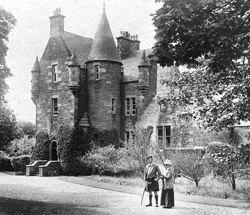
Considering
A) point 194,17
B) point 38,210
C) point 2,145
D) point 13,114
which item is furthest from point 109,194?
point 13,114

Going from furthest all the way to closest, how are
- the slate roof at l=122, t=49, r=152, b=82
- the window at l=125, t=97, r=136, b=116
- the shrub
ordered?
the slate roof at l=122, t=49, r=152, b=82
the window at l=125, t=97, r=136, b=116
the shrub

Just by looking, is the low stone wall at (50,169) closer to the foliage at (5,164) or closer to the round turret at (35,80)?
the round turret at (35,80)

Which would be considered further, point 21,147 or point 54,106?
point 21,147

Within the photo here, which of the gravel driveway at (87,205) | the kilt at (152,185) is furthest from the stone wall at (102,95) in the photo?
the kilt at (152,185)

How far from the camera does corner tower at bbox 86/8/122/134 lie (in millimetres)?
33969

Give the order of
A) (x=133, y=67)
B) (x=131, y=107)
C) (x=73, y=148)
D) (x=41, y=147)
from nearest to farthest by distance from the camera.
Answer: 1. (x=73, y=148)
2. (x=131, y=107)
3. (x=41, y=147)
4. (x=133, y=67)

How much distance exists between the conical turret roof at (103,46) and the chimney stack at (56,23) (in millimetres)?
3512

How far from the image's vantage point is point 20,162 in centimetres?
3791

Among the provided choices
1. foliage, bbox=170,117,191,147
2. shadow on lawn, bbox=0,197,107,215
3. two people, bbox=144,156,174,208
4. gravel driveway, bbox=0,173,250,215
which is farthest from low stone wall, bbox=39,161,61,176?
two people, bbox=144,156,174,208

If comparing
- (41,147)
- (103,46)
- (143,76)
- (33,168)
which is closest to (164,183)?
(143,76)

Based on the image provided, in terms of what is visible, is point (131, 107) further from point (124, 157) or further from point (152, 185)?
point (152, 185)

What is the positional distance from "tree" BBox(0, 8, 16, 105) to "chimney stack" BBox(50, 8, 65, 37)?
15887 millimetres

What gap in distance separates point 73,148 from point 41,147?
3.90 metres

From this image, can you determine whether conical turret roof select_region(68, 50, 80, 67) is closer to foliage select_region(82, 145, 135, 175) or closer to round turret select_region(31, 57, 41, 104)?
round turret select_region(31, 57, 41, 104)
